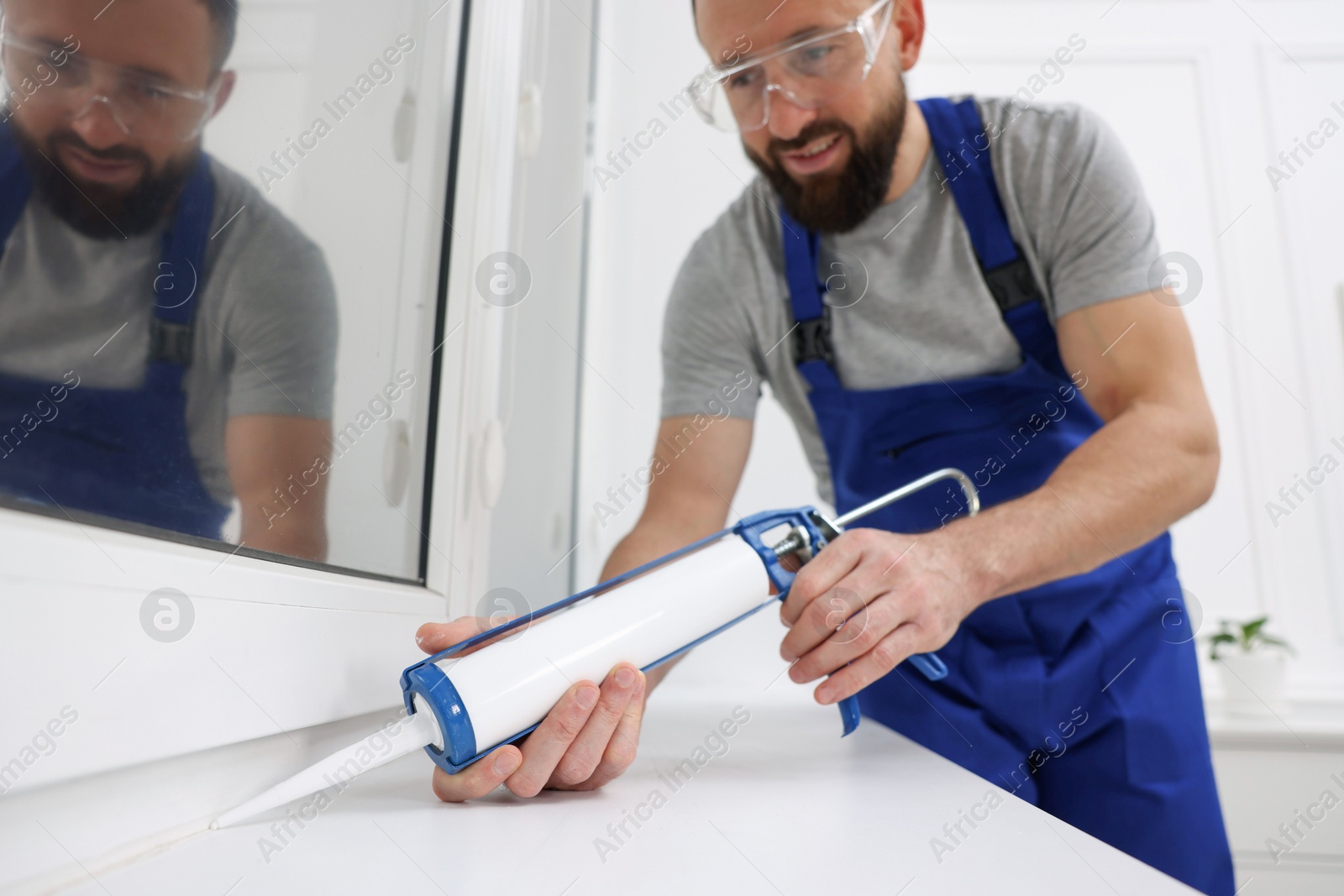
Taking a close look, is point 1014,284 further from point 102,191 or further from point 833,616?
point 102,191

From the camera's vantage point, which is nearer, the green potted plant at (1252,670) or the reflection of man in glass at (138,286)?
the reflection of man in glass at (138,286)

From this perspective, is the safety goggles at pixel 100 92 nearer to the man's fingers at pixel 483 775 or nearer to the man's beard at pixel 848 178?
the man's fingers at pixel 483 775

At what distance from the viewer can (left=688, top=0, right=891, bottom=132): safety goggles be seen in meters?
0.94

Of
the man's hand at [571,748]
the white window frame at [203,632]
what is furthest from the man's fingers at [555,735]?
the white window frame at [203,632]

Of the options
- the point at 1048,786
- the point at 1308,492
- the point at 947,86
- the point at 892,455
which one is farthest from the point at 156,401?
the point at 1308,492

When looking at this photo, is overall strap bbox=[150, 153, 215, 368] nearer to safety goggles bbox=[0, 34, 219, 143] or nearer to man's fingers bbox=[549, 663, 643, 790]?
safety goggles bbox=[0, 34, 219, 143]

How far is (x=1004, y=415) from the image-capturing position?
3.17 ft

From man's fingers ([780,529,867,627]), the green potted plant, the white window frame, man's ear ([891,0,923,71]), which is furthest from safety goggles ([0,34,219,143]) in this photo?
the green potted plant

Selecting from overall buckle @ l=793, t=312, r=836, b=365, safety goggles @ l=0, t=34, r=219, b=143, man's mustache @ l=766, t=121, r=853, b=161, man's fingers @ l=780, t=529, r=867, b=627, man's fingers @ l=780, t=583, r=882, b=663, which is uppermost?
safety goggles @ l=0, t=34, r=219, b=143

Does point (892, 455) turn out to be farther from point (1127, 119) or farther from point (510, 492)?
point (1127, 119)

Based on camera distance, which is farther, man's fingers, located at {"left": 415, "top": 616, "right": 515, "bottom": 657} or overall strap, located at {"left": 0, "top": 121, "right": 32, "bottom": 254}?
man's fingers, located at {"left": 415, "top": 616, "right": 515, "bottom": 657}

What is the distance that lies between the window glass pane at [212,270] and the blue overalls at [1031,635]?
0.55 m

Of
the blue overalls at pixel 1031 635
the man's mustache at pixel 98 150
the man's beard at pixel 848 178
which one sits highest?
the man's mustache at pixel 98 150

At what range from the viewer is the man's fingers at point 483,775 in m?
0.43
